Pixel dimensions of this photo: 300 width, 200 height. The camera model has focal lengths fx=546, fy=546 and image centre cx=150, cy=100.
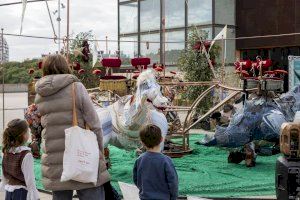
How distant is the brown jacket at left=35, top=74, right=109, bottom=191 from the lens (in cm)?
410

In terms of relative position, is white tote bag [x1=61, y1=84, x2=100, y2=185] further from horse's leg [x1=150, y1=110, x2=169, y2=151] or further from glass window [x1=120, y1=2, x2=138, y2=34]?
glass window [x1=120, y1=2, x2=138, y2=34]

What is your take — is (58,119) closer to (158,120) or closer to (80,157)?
(80,157)

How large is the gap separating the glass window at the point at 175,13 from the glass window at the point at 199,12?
0.33 metres

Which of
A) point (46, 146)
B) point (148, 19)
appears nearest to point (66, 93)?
point (46, 146)

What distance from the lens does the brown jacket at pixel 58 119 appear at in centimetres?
410

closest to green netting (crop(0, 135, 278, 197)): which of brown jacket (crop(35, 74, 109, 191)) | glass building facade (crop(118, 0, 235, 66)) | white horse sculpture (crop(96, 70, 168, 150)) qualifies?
white horse sculpture (crop(96, 70, 168, 150))

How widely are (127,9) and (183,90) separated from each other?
977cm

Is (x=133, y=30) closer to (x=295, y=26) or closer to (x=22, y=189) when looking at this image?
(x=295, y=26)

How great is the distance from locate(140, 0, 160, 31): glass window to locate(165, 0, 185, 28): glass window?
2.27 ft

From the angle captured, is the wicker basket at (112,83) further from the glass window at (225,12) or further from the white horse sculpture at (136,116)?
the glass window at (225,12)

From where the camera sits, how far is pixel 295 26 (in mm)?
19719

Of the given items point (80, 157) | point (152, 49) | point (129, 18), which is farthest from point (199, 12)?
point (80, 157)

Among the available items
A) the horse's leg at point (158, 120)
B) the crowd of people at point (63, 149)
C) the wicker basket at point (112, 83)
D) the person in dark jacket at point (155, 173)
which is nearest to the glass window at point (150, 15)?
the wicker basket at point (112, 83)

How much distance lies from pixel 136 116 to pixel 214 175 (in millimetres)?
1472
